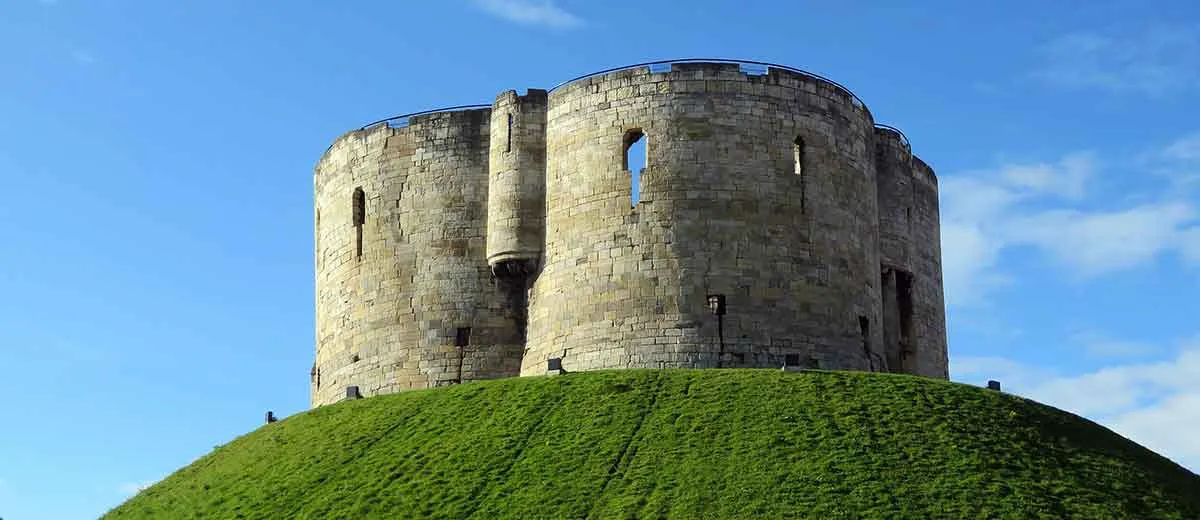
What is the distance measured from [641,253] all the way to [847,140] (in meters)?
6.75

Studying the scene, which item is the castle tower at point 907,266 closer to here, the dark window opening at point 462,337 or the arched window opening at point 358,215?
the dark window opening at point 462,337

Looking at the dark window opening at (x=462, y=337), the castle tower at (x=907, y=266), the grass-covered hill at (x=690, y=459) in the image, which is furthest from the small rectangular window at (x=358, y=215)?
the castle tower at (x=907, y=266)

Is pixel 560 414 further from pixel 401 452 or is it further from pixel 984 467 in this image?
pixel 984 467

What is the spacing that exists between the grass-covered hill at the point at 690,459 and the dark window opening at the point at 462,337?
9.35 ft

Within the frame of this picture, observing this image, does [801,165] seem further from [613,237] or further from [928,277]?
[928,277]

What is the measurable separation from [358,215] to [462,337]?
16.8 feet

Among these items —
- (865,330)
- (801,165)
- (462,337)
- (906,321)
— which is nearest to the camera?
(801,165)

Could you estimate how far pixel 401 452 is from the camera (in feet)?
150

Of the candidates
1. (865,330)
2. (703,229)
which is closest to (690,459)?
(703,229)

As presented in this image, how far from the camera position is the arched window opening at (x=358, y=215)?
180 ft

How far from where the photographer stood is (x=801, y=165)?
169 feet

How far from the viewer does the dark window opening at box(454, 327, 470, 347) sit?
5275 centimetres

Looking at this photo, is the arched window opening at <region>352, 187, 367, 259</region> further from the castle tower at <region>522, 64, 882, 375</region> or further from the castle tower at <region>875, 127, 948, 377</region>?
the castle tower at <region>875, 127, 948, 377</region>

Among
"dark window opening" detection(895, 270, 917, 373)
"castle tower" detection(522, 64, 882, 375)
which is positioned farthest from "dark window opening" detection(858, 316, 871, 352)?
"dark window opening" detection(895, 270, 917, 373)
